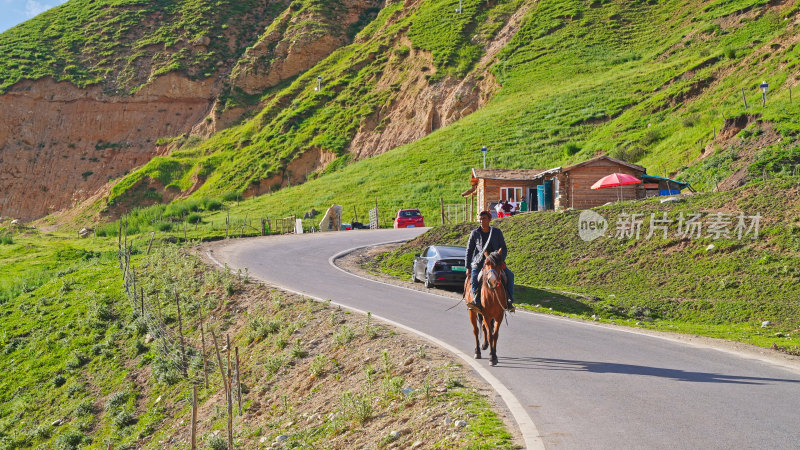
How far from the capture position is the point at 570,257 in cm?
2214

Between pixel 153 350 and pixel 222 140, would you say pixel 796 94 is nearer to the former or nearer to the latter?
pixel 153 350

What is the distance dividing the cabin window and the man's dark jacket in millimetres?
31339

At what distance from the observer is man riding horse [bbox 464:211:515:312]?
9.46 metres

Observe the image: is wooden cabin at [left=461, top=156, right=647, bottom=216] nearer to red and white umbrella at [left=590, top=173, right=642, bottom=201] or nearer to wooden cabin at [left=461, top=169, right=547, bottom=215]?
wooden cabin at [left=461, top=169, right=547, bottom=215]

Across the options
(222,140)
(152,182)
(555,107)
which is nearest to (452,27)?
(555,107)

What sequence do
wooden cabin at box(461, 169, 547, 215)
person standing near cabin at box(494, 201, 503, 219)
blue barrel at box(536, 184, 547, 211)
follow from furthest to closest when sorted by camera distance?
1. wooden cabin at box(461, 169, 547, 215)
2. blue barrel at box(536, 184, 547, 211)
3. person standing near cabin at box(494, 201, 503, 219)

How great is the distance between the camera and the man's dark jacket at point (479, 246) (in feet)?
31.3

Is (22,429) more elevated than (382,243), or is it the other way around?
(382,243)

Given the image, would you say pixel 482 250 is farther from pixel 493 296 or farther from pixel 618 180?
pixel 618 180

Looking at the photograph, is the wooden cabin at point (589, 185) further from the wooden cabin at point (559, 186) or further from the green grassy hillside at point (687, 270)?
the green grassy hillside at point (687, 270)

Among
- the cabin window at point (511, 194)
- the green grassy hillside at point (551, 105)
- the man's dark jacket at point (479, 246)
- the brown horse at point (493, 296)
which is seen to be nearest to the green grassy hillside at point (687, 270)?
the brown horse at point (493, 296)

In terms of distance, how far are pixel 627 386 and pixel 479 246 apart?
2919 millimetres

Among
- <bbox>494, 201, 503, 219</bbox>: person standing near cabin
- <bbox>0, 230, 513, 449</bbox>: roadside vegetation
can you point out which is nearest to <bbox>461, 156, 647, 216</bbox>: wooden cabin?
<bbox>494, 201, 503, 219</bbox>: person standing near cabin

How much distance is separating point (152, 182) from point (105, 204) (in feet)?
20.1
